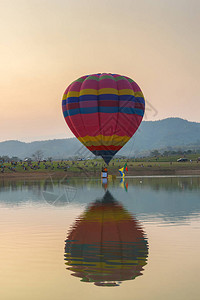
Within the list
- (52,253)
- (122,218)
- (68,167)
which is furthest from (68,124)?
(68,167)

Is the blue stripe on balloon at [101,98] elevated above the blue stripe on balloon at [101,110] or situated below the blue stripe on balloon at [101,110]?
above

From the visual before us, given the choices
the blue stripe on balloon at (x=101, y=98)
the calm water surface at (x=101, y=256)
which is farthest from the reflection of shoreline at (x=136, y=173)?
the calm water surface at (x=101, y=256)

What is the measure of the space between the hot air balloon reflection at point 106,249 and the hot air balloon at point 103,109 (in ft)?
133

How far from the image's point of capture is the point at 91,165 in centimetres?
15912

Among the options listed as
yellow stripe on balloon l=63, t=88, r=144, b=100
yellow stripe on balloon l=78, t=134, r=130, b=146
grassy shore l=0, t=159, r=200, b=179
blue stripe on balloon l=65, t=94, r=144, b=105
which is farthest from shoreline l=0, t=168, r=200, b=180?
yellow stripe on balloon l=63, t=88, r=144, b=100

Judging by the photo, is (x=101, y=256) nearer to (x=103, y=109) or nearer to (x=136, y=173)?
(x=103, y=109)

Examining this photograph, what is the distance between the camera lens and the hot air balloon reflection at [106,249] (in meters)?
16.0

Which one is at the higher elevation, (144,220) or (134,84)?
(134,84)

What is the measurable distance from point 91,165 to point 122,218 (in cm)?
12595

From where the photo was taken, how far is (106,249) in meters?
20.7

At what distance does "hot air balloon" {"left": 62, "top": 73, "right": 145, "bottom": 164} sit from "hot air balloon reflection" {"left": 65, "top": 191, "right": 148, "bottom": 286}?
→ 40.7 meters

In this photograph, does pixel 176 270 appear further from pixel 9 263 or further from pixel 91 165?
pixel 91 165

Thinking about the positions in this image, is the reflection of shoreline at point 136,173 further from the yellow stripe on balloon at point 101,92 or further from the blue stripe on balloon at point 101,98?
the yellow stripe on balloon at point 101,92

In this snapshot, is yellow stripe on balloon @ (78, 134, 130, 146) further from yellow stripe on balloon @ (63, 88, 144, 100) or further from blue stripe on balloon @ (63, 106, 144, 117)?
yellow stripe on balloon @ (63, 88, 144, 100)
